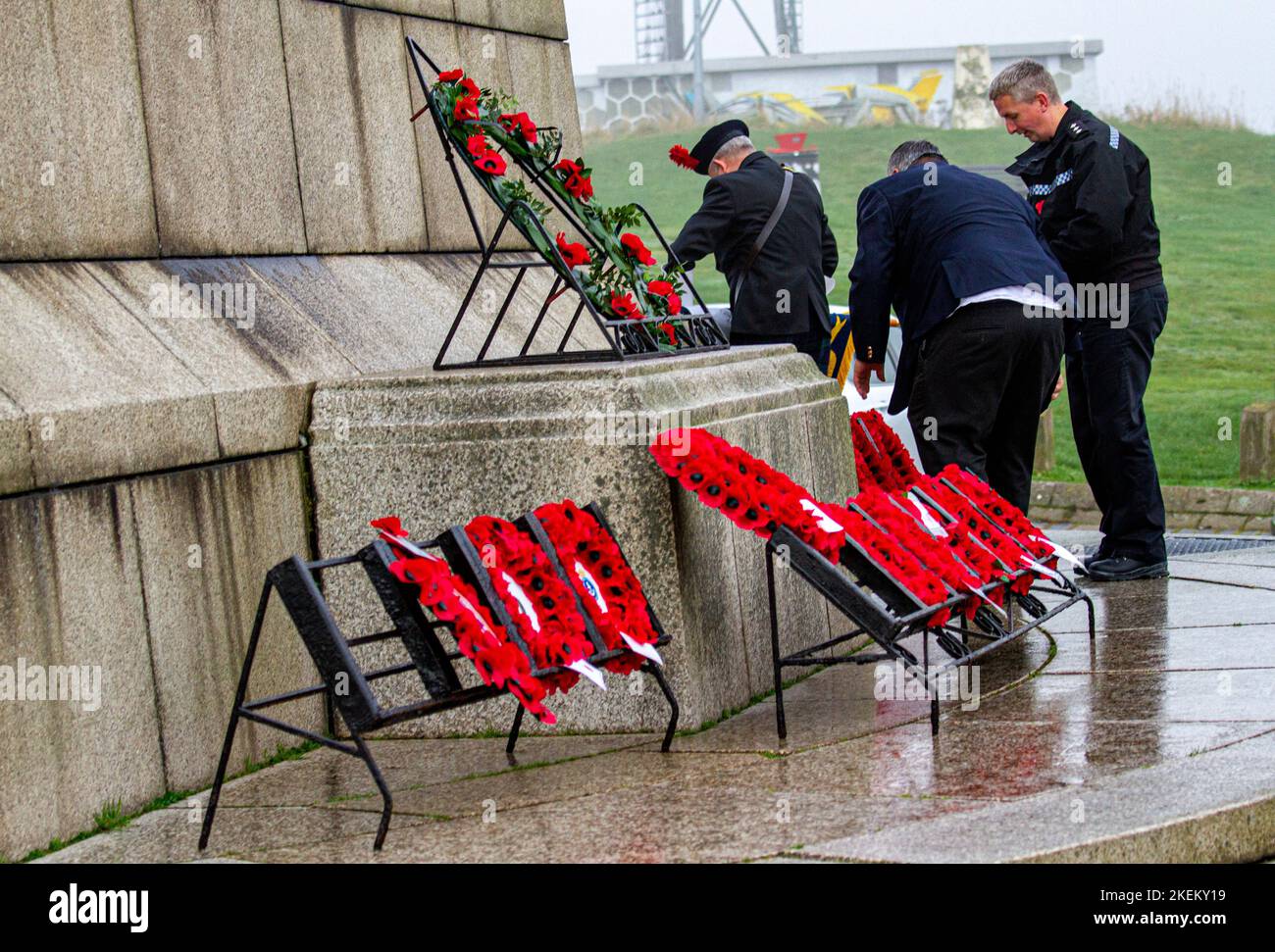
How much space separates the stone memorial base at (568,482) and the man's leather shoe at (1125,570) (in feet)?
9.27

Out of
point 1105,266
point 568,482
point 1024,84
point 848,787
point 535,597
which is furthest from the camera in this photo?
point 1105,266

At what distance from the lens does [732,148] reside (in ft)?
28.0

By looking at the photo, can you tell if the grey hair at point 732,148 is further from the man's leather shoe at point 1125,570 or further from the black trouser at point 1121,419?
the man's leather shoe at point 1125,570

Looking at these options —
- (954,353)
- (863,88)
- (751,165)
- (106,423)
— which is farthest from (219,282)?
(863,88)

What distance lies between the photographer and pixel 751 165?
8.43 meters

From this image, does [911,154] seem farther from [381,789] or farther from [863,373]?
[381,789]

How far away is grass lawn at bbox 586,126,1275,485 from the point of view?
1689 cm

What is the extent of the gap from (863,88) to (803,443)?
5695 cm

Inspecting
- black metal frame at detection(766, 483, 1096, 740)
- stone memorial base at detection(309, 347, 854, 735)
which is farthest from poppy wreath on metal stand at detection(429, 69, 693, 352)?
black metal frame at detection(766, 483, 1096, 740)

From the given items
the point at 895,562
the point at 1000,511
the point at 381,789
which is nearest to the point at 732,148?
the point at 1000,511

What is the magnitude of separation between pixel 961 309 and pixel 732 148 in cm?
206

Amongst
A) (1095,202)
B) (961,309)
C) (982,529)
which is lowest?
(982,529)

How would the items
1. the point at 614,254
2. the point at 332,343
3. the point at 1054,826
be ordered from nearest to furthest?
the point at 1054,826 < the point at 332,343 < the point at 614,254

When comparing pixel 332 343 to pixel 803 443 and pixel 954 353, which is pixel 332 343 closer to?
pixel 803 443
